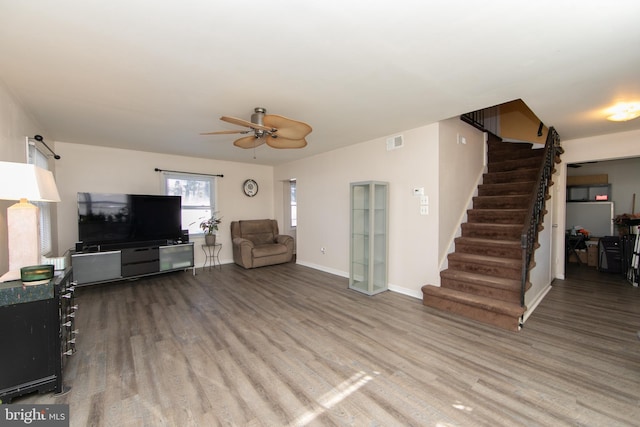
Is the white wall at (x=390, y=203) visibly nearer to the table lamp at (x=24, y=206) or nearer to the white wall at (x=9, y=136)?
the table lamp at (x=24, y=206)

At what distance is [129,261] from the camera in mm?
4574

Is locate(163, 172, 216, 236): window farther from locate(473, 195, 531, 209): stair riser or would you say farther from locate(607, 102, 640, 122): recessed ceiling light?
locate(607, 102, 640, 122): recessed ceiling light

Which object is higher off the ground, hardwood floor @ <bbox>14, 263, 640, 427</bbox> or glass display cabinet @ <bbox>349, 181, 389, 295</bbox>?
glass display cabinet @ <bbox>349, 181, 389, 295</bbox>

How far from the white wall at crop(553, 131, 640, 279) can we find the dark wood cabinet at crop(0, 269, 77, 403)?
6.53 m

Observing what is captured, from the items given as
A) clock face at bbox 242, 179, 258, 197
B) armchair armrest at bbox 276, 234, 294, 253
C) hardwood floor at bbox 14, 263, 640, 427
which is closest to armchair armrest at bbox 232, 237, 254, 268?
armchair armrest at bbox 276, 234, 294, 253

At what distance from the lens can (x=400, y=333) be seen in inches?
109

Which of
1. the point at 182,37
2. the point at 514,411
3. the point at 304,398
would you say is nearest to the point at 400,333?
the point at 514,411

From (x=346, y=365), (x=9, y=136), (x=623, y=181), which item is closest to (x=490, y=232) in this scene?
(x=346, y=365)

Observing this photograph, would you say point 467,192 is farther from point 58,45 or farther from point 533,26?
point 58,45

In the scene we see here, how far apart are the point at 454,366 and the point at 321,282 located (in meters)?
2.68

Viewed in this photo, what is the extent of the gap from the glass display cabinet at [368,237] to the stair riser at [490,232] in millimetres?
1269

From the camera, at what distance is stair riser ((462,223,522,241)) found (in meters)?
3.73

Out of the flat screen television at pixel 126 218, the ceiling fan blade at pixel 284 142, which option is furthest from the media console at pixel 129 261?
the ceiling fan blade at pixel 284 142

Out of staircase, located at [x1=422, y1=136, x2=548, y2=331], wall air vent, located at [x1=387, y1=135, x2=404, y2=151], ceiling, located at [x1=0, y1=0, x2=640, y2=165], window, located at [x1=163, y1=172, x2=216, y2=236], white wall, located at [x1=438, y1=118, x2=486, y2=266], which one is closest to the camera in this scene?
ceiling, located at [x1=0, y1=0, x2=640, y2=165]
